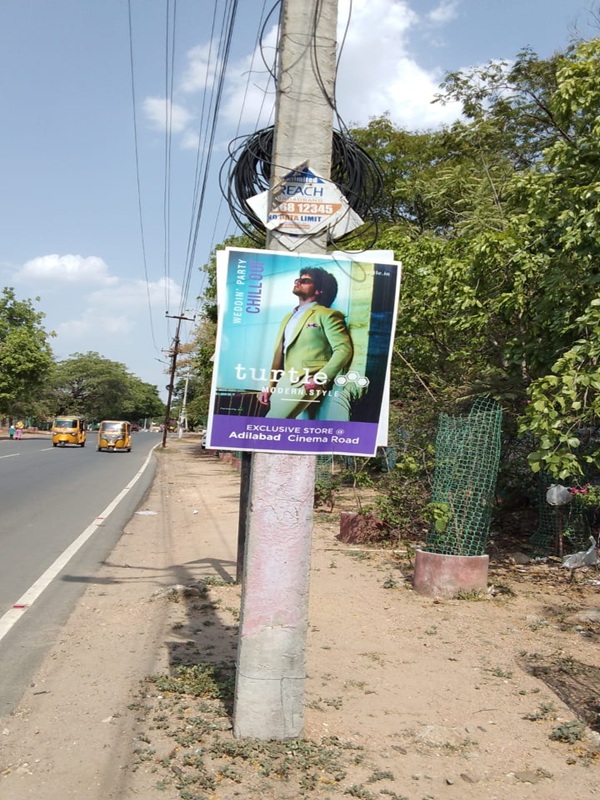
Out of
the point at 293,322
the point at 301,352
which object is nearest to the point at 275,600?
the point at 301,352

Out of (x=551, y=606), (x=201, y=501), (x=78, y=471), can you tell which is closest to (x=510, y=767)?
(x=551, y=606)

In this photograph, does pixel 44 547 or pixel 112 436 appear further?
pixel 112 436

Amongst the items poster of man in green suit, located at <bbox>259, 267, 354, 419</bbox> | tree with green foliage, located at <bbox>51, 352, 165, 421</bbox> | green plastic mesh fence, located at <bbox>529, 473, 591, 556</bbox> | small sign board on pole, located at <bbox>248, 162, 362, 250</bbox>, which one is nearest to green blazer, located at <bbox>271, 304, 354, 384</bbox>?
poster of man in green suit, located at <bbox>259, 267, 354, 419</bbox>

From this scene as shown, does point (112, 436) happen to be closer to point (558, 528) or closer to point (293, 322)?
point (558, 528)

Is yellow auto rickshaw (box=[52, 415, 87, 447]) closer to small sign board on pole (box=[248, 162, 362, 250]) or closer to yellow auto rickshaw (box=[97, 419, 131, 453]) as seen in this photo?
yellow auto rickshaw (box=[97, 419, 131, 453])

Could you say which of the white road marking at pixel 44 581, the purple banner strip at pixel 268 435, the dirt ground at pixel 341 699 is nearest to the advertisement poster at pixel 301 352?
the purple banner strip at pixel 268 435

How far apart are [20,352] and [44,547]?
1625 inches

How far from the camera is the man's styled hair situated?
13.8 feet

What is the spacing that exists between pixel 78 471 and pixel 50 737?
21.1 metres

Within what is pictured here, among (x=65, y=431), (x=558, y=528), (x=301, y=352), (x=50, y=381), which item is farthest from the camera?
(x=50, y=381)

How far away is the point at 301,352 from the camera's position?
4.20 meters

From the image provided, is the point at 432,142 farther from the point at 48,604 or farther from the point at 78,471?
the point at 48,604

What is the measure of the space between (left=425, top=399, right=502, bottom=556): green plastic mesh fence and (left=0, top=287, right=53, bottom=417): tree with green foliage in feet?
145

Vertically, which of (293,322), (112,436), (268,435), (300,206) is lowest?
(112,436)
